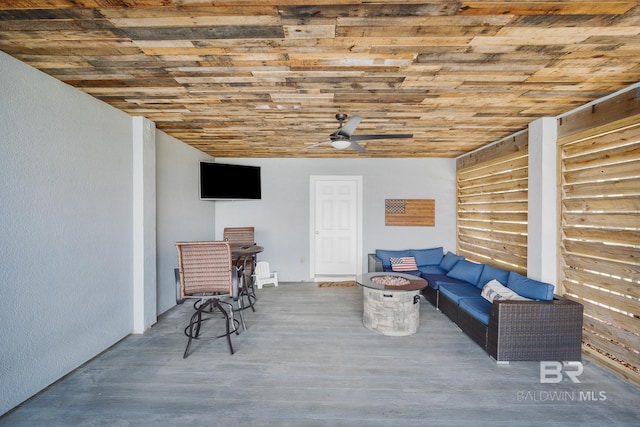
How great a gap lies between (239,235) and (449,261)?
368cm

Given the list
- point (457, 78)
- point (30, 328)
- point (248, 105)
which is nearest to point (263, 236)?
point (248, 105)

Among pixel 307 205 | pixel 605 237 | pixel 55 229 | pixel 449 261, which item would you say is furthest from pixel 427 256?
pixel 55 229

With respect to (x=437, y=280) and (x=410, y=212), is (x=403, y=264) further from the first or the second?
(x=410, y=212)

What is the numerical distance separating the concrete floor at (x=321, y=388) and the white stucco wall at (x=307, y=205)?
8.10ft

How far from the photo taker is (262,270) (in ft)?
17.2

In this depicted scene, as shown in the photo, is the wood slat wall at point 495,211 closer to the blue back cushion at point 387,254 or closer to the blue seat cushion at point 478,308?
the blue seat cushion at point 478,308

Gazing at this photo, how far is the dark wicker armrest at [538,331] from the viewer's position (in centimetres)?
255

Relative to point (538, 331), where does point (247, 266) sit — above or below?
above

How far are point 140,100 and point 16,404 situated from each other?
2.64m

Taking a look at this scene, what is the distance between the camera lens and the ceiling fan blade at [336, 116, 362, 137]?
2.54 m

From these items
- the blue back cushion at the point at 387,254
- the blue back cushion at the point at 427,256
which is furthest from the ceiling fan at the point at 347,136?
the blue back cushion at the point at 427,256

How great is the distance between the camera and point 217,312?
3893 millimetres

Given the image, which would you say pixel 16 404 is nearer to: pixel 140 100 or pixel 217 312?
pixel 217 312

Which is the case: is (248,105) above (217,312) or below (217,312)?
above
